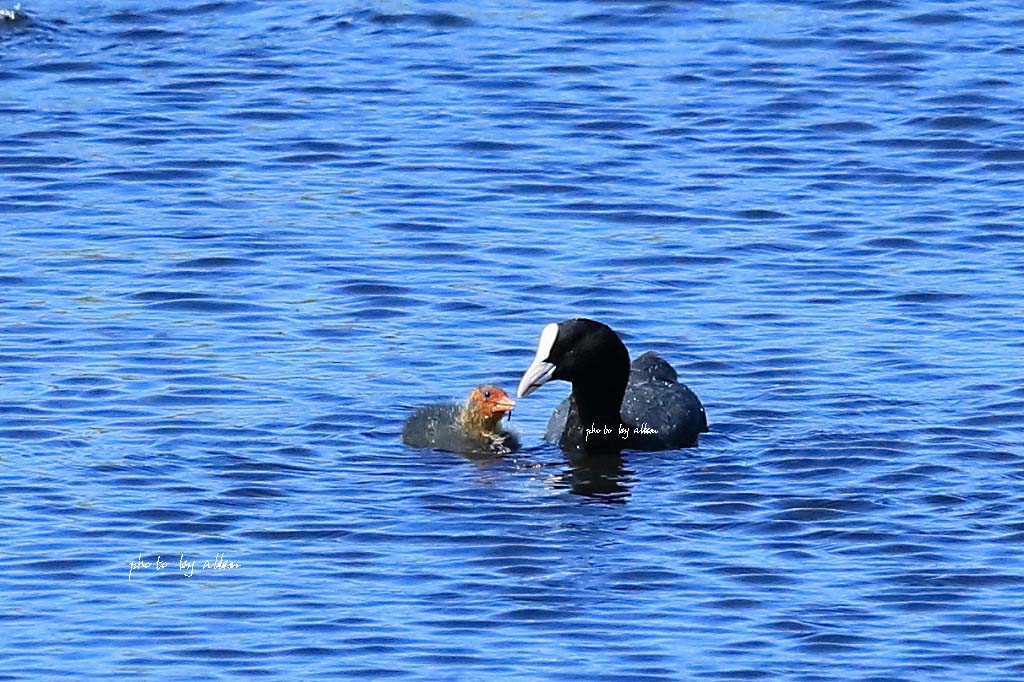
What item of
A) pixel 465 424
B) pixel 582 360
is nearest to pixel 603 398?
pixel 582 360

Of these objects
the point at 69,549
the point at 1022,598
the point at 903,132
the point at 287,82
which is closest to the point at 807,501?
the point at 1022,598

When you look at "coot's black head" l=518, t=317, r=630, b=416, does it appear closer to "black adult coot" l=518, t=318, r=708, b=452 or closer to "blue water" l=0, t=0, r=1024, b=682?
"black adult coot" l=518, t=318, r=708, b=452

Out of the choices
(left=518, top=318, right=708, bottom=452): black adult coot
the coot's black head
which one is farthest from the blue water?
the coot's black head

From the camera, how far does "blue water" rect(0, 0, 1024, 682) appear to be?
442 inches

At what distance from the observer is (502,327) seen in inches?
641

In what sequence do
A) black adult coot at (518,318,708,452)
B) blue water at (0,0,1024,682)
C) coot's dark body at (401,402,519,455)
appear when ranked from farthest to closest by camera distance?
black adult coot at (518,318,708,452)
coot's dark body at (401,402,519,455)
blue water at (0,0,1024,682)

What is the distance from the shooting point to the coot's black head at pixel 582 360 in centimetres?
1448

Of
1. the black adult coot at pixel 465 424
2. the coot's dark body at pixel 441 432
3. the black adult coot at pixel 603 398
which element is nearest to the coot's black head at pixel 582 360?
the black adult coot at pixel 603 398

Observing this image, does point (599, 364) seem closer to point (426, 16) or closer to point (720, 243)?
point (720, 243)

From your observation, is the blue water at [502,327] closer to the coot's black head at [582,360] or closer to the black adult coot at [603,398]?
the black adult coot at [603,398]

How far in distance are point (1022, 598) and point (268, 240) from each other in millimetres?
7945

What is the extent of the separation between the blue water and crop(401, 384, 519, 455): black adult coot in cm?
12

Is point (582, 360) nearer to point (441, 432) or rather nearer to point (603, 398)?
point (603, 398)

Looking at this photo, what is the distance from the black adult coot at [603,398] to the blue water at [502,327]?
0.73ft
